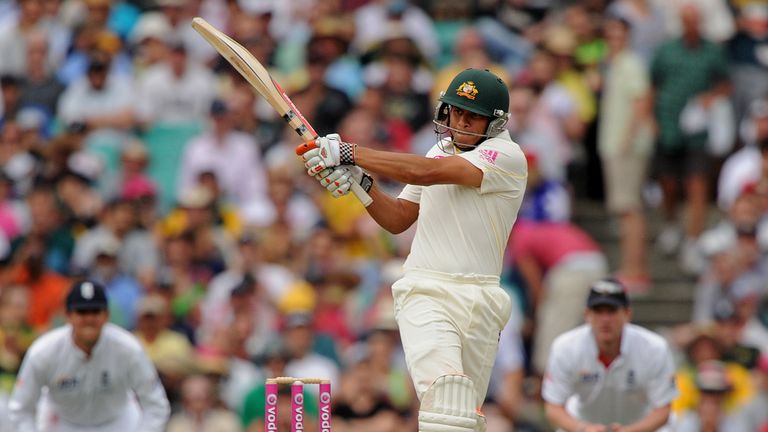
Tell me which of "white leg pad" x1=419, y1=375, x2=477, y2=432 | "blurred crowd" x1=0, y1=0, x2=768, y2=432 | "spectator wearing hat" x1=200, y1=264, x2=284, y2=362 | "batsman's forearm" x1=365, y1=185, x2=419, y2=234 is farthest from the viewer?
"spectator wearing hat" x1=200, y1=264, x2=284, y2=362

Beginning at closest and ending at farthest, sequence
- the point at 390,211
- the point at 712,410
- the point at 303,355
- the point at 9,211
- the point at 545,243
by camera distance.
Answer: the point at 390,211 → the point at 712,410 → the point at 303,355 → the point at 545,243 → the point at 9,211

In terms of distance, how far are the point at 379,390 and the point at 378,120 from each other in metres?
3.69

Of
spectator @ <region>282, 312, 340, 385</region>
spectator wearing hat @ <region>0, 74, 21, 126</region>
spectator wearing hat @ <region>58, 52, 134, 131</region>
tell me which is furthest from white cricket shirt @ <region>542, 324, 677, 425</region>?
spectator wearing hat @ <region>0, 74, 21, 126</region>

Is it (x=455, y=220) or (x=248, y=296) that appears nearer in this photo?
(x=455, y=220)

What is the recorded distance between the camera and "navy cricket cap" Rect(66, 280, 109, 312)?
12.4 meters

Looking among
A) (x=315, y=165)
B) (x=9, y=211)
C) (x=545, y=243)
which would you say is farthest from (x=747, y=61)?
(x=315, y=165)

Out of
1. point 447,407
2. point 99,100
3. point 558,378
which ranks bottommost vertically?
point 447,407

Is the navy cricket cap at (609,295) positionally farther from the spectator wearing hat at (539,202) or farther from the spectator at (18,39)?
the spectator at (18,39)

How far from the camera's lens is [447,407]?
9938mm

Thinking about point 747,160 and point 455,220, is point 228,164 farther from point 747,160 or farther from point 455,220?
point 455,220

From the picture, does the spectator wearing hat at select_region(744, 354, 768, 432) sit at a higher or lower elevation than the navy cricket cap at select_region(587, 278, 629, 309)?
lower

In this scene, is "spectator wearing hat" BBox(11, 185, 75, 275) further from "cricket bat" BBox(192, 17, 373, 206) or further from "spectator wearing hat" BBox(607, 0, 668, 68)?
"cricket bat" BBox(192, 17, 373, 206)

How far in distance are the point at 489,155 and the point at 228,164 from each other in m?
7.56

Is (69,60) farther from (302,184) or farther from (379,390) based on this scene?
(379,390)
